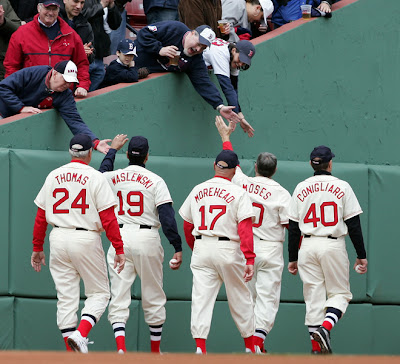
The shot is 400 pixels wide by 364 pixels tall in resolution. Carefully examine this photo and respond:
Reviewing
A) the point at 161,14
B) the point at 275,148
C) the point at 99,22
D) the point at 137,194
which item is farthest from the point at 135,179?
the point at 161,14

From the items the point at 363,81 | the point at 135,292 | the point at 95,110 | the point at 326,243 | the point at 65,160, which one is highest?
the point at 363,81

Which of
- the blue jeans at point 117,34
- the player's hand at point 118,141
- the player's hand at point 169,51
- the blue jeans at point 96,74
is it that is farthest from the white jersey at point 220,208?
the blue jeans at point 117,34

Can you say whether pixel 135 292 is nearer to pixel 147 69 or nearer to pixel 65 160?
pixel 65 160

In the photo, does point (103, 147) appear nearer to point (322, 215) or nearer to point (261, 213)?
point (261, 213)

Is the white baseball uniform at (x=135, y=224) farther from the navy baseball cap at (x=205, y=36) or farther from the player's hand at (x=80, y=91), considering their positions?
the navy baseball cap at (x=205, y=36)

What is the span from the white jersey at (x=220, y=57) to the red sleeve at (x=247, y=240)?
2104 mm

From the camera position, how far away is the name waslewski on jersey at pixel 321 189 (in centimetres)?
826

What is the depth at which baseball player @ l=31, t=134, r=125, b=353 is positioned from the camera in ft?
25.1

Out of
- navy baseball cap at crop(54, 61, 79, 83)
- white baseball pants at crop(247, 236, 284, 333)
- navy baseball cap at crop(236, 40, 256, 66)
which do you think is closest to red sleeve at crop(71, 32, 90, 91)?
navy baseball cap at crop(54, 61, 79, 83)

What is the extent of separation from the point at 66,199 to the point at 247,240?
65.2 inches

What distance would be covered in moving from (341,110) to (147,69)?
251 cm

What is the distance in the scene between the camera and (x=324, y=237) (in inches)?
328

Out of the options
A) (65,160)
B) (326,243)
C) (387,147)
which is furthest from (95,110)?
(387,147)

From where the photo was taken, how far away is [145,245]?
816 centimetres
